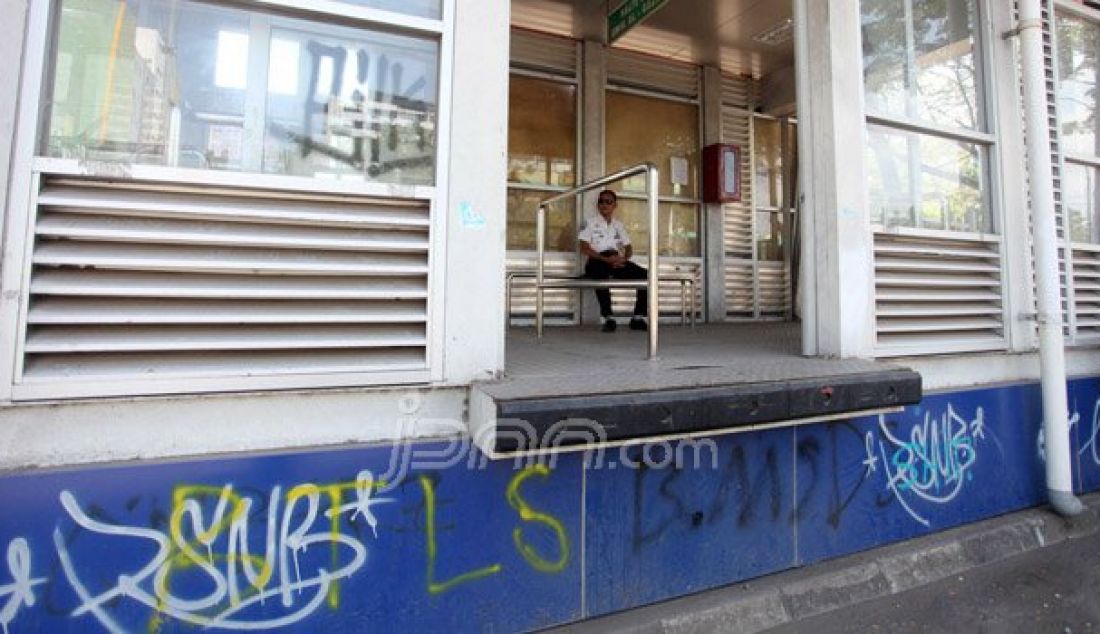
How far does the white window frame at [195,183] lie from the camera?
1876 mm

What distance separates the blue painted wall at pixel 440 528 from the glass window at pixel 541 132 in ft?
14.5

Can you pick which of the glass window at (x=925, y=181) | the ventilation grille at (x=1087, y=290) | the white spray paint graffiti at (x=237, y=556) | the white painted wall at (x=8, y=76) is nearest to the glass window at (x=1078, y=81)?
the ventilation grille at (x=1087, y=290)

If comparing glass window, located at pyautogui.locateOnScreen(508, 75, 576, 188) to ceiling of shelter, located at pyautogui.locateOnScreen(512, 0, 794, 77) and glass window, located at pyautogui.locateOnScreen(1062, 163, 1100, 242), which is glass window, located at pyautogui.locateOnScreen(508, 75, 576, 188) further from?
glass window, located at pyautogui.locateOnScreen(1062, 163, 1100, 242)

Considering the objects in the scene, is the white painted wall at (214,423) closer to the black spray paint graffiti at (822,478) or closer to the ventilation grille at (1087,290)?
the black spray paint graffiti at (822,478)

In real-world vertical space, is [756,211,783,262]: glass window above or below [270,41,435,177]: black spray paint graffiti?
above

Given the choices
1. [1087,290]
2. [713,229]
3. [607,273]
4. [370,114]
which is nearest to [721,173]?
[713,229]

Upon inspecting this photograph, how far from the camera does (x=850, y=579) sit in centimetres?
307

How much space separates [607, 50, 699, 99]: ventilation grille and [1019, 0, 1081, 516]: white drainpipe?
386 cm

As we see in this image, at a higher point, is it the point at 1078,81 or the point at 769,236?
the point at 1078,81

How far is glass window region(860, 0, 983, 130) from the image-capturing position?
362cm

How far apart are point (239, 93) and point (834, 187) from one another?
9.68 feet

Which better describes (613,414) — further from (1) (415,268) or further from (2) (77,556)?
(2) (77,556)

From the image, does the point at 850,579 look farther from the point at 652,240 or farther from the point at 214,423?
the point at 214,423

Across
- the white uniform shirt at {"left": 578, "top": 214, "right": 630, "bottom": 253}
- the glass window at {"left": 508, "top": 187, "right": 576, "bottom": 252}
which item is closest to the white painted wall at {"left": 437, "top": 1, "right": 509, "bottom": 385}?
the white uniform shirt at {"left": 578, "top": 214, "right": 630, "bottom": 253}
